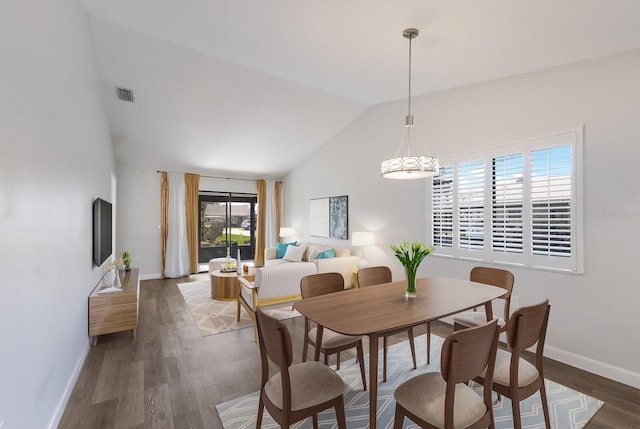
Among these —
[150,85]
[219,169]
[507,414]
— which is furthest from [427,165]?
[219,169]

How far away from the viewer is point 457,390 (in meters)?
1.58

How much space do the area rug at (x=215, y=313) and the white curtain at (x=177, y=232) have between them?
4.85 ft

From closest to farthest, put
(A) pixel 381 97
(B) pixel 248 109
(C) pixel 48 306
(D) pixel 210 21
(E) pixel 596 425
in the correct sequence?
(C) pixel 48 306 < (E) pixel 596 425 < (D) pixel 210 21 < (A) pixel 381 97 < (B) pixel 248 109

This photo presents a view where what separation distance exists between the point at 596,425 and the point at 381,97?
4.05 m

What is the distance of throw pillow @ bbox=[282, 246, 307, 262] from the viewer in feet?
21.0

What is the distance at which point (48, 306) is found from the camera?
1.89m

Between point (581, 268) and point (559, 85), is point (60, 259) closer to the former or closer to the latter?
point (581, 268)

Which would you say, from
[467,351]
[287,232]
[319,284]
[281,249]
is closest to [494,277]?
[319,284]

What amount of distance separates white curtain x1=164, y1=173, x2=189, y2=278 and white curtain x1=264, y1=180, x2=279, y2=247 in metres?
2.05

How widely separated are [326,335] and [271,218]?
238 inches

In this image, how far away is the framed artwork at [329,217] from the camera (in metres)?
5.78

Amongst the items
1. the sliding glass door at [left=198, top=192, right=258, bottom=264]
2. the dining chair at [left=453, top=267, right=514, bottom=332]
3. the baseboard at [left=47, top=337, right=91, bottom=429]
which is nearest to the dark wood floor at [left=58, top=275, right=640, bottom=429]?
the baseboard at [left=47, top=337, right=91, bottom=429]

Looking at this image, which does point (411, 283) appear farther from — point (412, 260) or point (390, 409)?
point (390, 409)

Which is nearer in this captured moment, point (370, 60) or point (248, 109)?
point (370, 60)
